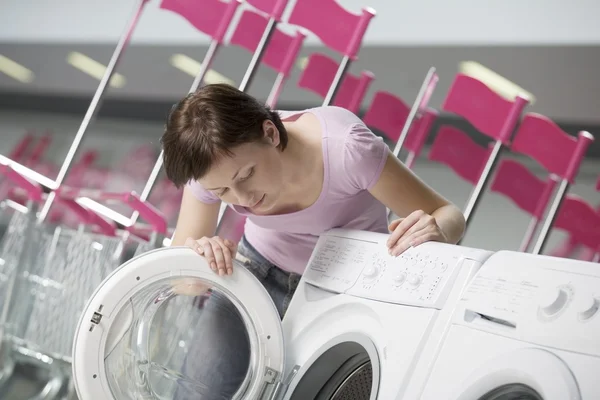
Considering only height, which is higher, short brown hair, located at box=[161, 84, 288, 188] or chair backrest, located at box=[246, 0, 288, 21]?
chair backrest, located at box=[246, 0, 288, 21]

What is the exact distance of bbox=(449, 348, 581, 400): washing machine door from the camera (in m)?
0.92

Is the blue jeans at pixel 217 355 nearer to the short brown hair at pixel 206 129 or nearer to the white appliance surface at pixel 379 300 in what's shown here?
the white appliance surface at pixel 379 300

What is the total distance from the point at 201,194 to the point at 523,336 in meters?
0.71

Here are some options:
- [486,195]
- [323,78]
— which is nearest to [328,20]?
[323,78]

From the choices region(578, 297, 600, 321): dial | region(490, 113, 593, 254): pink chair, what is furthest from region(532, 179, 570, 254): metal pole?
region(578, 297, 600, 321): dial

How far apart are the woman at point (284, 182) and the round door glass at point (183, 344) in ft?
0.32

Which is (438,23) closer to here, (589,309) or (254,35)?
(254,35)

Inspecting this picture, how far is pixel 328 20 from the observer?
8.12ft

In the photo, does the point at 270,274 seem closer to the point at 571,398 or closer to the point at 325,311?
the point at 325,311

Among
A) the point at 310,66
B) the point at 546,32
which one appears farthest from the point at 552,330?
the point at 546,32

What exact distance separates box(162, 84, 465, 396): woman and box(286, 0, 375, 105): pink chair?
905 millimetres

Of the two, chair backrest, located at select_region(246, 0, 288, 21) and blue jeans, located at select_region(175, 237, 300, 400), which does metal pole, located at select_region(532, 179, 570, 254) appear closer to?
chair backrest, located at select_region(246, 0, 288, 21)

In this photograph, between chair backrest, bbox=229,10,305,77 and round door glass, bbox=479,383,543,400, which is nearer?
round door glass, bbox=479,383,543,400

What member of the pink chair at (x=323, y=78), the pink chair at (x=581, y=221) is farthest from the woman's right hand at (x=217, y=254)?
the pink chair at (x=581, y=221)
